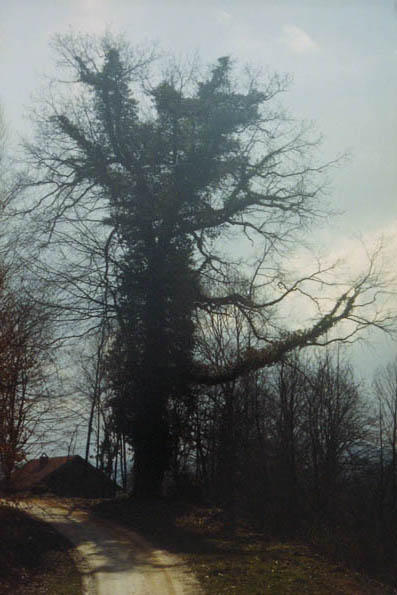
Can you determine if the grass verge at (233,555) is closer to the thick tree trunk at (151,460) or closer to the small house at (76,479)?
the thick tree trunk at (151,460)

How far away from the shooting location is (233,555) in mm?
14828

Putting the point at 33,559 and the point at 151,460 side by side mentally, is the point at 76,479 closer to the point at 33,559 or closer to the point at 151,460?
the point at 151,460

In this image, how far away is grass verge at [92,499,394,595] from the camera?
11.7 meters

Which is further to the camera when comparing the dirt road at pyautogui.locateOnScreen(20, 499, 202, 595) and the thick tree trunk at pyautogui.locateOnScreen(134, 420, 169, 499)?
the thick tree trunk at pyautogui.locateOnScreen(134, 420, 169, 499)

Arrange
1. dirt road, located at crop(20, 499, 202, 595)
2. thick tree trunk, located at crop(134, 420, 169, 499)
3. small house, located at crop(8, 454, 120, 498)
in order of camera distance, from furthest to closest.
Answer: small house, located at crop(8, 454, 120, 498), thick tree trunk, located at crop(134, 420, 169, 499), dirt road, located at crop(20, 499, 202, 595)

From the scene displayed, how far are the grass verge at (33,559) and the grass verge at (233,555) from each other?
2.58 meters

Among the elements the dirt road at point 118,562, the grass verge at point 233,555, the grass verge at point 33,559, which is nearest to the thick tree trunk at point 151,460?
the grass verge at point 233,555

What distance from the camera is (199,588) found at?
11.6 meters

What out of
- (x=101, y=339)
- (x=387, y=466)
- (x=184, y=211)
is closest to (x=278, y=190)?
(x=184, y=211)

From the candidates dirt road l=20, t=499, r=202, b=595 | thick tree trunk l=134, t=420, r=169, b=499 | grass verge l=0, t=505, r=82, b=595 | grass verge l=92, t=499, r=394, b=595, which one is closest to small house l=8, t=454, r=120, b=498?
thick tree trunk l=134, t=420, r=169, b=499

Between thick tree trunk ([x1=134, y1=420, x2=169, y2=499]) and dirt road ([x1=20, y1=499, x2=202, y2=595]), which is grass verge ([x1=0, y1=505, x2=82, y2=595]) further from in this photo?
thick tree trunk ([x1=134, y1=420, x2=169, y2=499])

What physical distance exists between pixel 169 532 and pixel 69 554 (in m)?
3.71

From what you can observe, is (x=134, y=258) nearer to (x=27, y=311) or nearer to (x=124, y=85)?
(x=124, y=85)

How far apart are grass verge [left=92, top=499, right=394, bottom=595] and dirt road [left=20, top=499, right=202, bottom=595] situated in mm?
431
